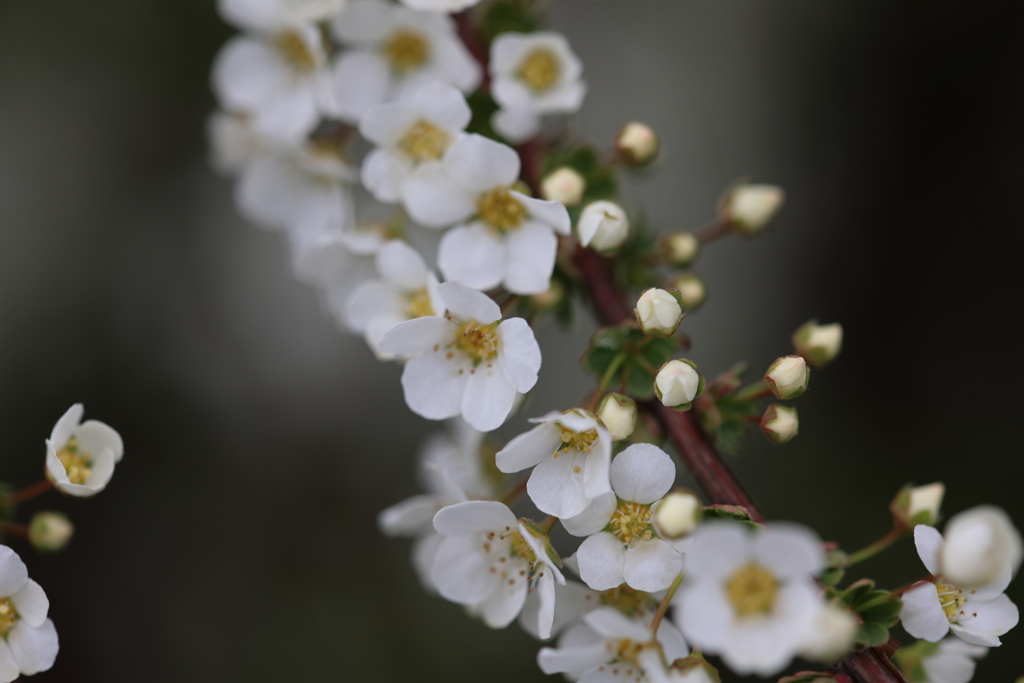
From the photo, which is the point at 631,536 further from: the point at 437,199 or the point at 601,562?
the point at 437,199

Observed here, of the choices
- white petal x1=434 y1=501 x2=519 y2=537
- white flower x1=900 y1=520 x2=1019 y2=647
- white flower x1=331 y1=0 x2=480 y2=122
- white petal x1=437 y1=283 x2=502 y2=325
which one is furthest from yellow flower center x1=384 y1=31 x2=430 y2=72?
white flower x1=900 y1=520 x2=1019 y2=647

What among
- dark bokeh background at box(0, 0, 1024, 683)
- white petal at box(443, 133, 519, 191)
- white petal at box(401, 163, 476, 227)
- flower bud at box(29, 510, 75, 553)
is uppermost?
white petal at box(443, 133, 519, 191)

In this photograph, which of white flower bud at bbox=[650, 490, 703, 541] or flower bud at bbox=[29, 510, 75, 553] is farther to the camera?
flower bud at bbox=[29, 510, 75, 553]

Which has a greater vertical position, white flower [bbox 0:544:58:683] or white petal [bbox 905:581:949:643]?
white flower [bbox 0:544:58:683]

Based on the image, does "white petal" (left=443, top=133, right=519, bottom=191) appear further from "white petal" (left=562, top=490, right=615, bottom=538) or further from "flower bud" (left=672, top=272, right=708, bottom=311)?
"white petal" (left=562, top=490, right=615, bottom=538)

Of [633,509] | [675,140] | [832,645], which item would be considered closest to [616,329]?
[633,509]

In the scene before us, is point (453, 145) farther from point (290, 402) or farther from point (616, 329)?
point (290, 402)

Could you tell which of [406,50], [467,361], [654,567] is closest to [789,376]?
[654,567]
